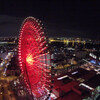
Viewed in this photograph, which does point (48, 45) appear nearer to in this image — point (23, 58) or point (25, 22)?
point (23, 58)

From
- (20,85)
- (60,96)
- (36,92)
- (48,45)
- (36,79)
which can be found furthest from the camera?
(20,85)

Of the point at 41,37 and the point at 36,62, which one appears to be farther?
the point at 36,62

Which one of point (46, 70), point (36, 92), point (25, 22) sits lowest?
point (36, 92)

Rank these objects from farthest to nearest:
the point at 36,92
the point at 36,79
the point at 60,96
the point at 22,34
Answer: the point at 60,96, the point at 22,34, the point at 36,79, the point at 36,92

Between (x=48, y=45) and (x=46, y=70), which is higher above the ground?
(x=48, y=45)

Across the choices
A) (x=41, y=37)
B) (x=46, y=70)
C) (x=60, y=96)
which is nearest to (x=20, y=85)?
(x=60, y=96)

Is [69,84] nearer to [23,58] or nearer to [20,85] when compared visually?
[20,85]
